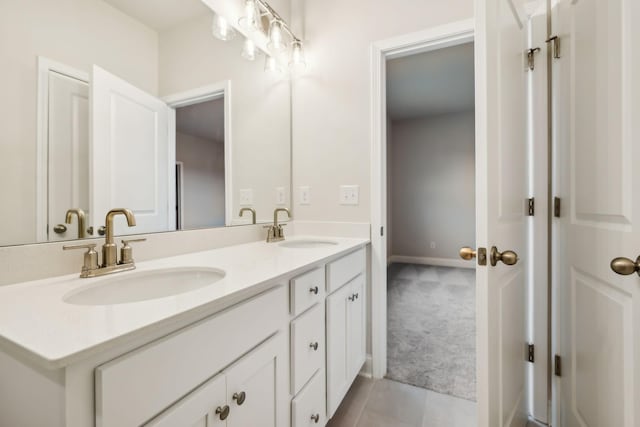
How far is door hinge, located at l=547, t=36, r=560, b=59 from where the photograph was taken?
1170 mm

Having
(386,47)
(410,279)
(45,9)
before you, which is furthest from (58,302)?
(410,279)

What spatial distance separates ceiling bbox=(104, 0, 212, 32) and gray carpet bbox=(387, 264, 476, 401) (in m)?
2.12

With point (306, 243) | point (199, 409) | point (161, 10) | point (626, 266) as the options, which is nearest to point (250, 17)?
point (161, 10)

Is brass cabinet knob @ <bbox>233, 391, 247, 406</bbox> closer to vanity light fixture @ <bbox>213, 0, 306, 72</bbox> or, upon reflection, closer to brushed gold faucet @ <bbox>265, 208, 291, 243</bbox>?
brushed gold faucet @ <bbox>265, 208, 291, 243</bbox>

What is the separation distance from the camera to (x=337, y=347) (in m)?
1.26

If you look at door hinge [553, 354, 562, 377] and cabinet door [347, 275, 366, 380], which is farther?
cabinet door [347, 275, 366, 380]

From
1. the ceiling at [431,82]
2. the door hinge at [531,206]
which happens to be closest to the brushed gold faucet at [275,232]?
the door hinge at [531,206]

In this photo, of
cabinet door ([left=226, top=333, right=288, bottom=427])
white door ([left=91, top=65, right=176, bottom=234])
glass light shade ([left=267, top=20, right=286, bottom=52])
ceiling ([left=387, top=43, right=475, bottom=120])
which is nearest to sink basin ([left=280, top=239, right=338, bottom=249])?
white door ([left=91, top=65, right=176, bottom=234])

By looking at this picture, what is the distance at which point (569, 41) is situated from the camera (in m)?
1.09

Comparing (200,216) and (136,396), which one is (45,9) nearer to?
(200,216)

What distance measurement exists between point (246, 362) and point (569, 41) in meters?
1.62

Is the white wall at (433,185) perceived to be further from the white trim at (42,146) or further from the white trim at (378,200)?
the white trim at (42,146)

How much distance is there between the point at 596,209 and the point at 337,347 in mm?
1096

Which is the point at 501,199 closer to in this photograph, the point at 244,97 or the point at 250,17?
the point at 244,97
